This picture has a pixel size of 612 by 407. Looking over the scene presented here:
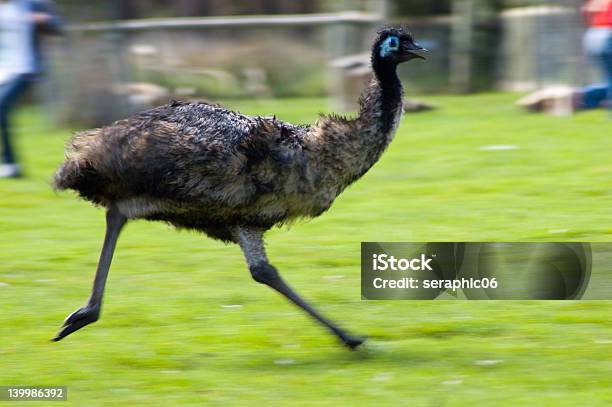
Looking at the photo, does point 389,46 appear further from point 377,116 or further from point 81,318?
point 81,318

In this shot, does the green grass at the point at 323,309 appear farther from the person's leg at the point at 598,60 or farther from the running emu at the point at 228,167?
the person's leg at the point at 598,60

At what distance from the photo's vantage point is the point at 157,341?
6855 millimetres

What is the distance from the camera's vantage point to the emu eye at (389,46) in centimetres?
666

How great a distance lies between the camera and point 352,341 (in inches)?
257

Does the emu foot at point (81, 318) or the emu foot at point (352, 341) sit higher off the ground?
the emu foot at point (81, 318)

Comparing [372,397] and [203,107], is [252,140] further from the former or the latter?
[372,397]

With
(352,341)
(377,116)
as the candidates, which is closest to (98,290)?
(352,341)

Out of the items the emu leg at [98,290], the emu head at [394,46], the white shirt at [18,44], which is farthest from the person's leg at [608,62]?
the emu leg at [98,290]

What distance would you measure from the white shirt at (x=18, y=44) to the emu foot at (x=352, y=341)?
6859mm

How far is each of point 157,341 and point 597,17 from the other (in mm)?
9204

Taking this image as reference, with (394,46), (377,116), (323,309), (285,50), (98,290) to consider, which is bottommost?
(323,309)

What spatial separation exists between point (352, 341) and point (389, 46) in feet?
5.22

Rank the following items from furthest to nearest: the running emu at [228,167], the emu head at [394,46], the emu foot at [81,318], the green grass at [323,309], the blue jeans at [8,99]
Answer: the blue jeans at [8,99]
the emu head at [394,46]
the emu foot at [81,318]
the running emu at [228,167]
the green grass at [323,309]

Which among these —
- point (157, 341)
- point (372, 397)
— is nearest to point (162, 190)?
point (157, 341)
